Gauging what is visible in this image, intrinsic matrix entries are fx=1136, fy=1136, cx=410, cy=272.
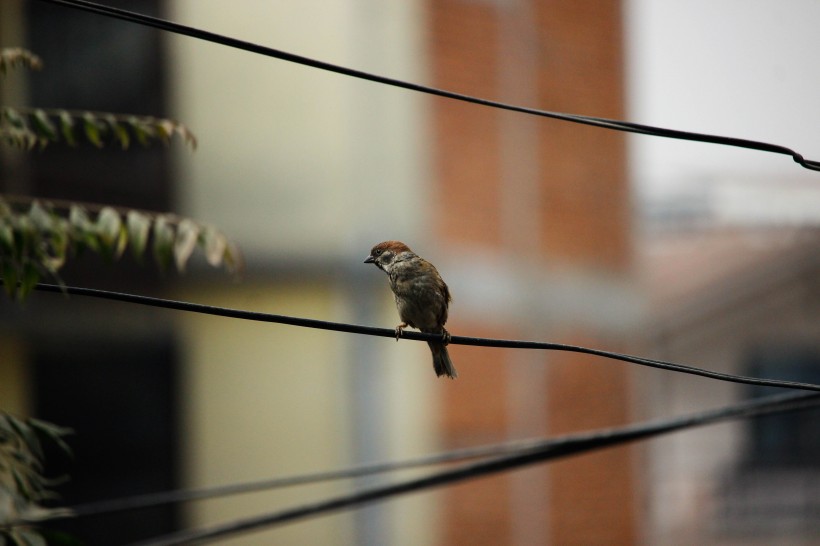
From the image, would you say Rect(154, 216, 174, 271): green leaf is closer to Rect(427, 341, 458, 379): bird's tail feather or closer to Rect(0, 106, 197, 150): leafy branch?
Rect(0, 106, 197, 150): leafy branch

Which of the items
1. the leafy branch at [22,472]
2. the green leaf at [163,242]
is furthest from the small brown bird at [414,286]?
the leafy branch at [22,472]

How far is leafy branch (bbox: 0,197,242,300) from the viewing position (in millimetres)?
3482

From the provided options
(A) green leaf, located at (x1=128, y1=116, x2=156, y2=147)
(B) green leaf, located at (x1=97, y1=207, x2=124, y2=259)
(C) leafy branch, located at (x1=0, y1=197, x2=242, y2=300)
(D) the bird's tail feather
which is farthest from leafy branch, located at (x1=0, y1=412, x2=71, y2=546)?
(D) the bird's tail feather

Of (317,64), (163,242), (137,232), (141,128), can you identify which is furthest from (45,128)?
(317,64)

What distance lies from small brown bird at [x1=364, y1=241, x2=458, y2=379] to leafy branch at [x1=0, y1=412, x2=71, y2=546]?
6.35 feet

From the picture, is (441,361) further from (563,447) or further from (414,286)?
(563,447)

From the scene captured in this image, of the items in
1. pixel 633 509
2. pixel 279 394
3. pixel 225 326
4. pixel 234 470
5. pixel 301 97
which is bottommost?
pixel 633 509

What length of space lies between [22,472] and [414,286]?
2.10m

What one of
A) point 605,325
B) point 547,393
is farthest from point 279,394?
point 605,325

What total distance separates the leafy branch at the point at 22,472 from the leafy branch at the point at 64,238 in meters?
0.41

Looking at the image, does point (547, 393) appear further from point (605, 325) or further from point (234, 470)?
point (234, 470)

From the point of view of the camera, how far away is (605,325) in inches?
493

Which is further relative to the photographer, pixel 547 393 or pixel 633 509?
pixel 633 509

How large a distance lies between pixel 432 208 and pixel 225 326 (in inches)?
86.8
